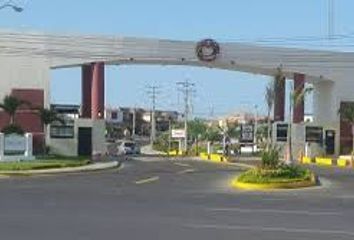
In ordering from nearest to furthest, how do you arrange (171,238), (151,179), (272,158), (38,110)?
1. (171,238)
2. (272,158)
3. (151,179)
4. (38,110)

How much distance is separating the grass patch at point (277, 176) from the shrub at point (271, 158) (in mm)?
279

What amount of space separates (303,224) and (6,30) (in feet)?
183

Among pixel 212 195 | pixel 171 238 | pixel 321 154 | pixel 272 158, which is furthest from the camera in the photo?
pixel 321 154

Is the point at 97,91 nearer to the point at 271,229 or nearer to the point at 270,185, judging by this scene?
the point at 270,185

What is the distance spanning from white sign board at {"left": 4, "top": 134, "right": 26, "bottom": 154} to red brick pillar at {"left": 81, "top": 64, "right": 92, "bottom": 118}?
19814 millimetres

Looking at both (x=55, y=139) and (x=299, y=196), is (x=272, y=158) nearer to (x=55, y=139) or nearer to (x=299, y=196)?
(x=299, y=196)

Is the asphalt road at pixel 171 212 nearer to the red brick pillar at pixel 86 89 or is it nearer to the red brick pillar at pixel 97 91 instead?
the red brick pillar at pixel 97 91

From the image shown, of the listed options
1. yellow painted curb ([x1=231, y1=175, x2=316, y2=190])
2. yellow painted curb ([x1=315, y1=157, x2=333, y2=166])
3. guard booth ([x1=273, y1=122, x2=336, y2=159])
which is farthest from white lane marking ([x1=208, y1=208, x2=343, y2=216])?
guard booth ([x1=273, y1=122, x2=336, y2=159])

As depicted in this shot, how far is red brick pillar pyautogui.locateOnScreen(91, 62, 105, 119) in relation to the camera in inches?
3061

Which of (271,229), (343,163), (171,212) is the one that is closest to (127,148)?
(343,163)

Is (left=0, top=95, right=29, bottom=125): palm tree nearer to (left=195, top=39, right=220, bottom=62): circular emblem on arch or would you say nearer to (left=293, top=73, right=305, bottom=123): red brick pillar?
(left=195, top=39, right=220, bottom=62): circular emblem on arch

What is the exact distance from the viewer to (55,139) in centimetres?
7488

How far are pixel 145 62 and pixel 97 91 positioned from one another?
4.70 meters

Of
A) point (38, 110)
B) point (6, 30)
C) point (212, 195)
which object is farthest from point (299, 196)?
point (6, 30)
